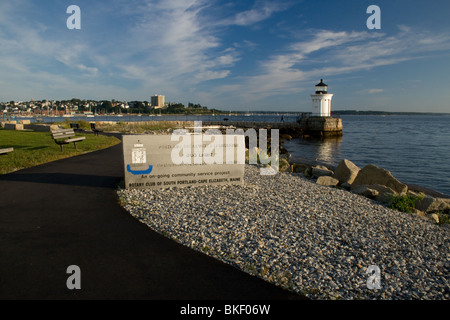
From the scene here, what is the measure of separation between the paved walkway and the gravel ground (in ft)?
1.32

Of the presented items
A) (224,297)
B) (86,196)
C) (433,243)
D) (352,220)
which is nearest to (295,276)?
(224,297)

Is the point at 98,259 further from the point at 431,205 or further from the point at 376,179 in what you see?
the point at 376,179

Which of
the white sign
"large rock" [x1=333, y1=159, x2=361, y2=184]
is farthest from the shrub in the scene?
the white sign

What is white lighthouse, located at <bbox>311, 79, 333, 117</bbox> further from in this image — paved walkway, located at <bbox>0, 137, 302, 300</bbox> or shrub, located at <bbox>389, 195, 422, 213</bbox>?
paved walkway, located at <bbox>0, 137, 302, 300</bbox>

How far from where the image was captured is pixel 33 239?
5.40 meters

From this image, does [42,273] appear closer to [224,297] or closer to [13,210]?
[224,297]

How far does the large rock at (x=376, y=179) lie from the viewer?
13180mm

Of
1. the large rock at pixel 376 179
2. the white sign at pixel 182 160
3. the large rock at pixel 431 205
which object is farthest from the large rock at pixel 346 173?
the white sign at pixel 182 160

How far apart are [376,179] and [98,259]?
41.5 ft

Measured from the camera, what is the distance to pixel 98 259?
475 cm

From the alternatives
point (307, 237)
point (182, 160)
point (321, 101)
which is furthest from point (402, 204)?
point (321, 101)

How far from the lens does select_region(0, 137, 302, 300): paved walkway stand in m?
3.95

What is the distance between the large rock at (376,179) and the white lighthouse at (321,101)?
40.8m

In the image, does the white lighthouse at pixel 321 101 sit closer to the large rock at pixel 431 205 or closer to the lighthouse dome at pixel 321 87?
the lighthouse dome at pixel 321 87
